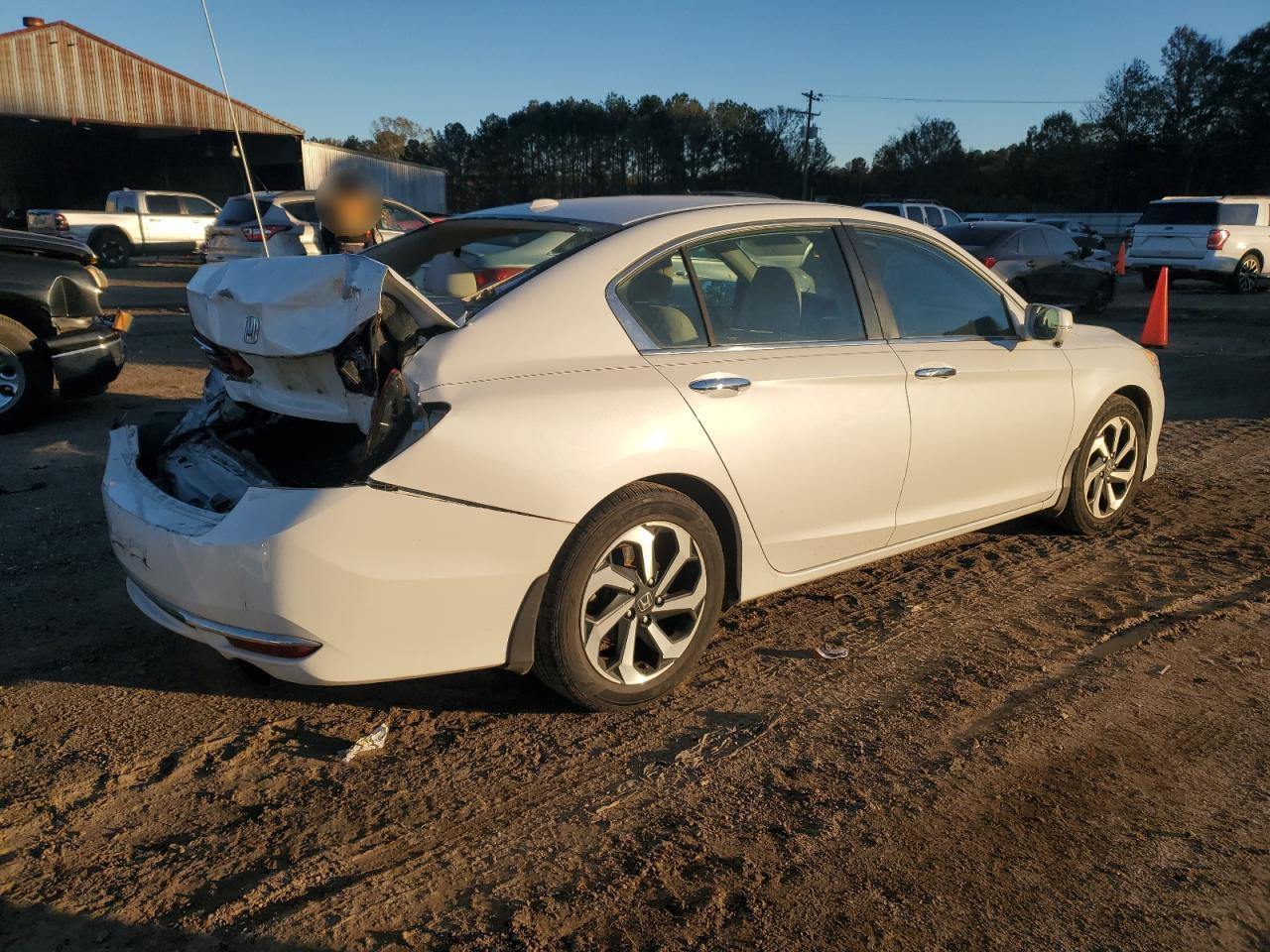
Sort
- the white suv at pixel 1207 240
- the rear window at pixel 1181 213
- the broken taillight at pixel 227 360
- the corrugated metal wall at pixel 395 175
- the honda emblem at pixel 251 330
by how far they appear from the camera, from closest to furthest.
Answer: the honda emblem at pixel 251 330, the broken taillight at pixel 227 360, the white suv at pixel 1207 240, the rear window at pixel 1181 213, the corrugated metal wall at pixel 395 175

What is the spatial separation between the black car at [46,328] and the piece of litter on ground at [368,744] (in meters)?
5.09

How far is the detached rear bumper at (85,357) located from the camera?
689cm

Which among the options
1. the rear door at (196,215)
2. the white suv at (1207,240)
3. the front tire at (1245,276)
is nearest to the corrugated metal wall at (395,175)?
the rear door at (196,215)

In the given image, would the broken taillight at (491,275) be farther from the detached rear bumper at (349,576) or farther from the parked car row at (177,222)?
the parked car row at (177,222)

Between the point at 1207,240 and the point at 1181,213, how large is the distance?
932 mm

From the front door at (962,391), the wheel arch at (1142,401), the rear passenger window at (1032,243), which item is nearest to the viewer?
the front door at (962,391)

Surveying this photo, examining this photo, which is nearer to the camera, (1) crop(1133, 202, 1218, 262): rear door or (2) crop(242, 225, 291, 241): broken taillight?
(2) crop(242, 225, 291, 241): broken taillight

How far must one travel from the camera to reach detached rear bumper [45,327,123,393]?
6.89 m

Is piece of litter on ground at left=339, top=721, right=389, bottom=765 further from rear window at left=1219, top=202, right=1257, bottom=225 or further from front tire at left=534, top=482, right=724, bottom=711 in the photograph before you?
rear window at left=1219, top=202, right=1257, bottom=225

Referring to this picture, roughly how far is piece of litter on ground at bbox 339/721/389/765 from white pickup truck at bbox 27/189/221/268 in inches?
→ 912

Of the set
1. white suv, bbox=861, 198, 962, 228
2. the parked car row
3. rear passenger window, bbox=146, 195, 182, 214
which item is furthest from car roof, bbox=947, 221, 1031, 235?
rear passenger window, bbox=146, 195, 182, 214

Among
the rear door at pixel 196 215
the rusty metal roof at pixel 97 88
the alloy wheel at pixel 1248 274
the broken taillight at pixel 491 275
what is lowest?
the alloy wheel at pixel 1248 274

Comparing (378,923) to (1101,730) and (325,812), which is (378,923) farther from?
(1101,730)

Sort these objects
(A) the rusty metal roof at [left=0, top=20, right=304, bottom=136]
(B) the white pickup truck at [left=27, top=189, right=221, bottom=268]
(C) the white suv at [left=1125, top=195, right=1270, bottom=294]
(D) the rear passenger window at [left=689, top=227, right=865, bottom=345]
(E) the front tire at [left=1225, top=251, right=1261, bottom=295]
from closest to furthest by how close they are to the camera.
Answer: (D) the rear passenger window at [left=689, top=227, right=865, bottom=345]
(C) the white suv at [left=1125, top=195, right=1270, bottom=294]
(E) the front tire at [left=1225, top=251, right=1261, bottom=295]
(B) the white pickup truck at [left=27, top=189, right=221, bottom=268]
(A) the rusty metal roof at [left=0, top=20, right=304, bottom=136]
